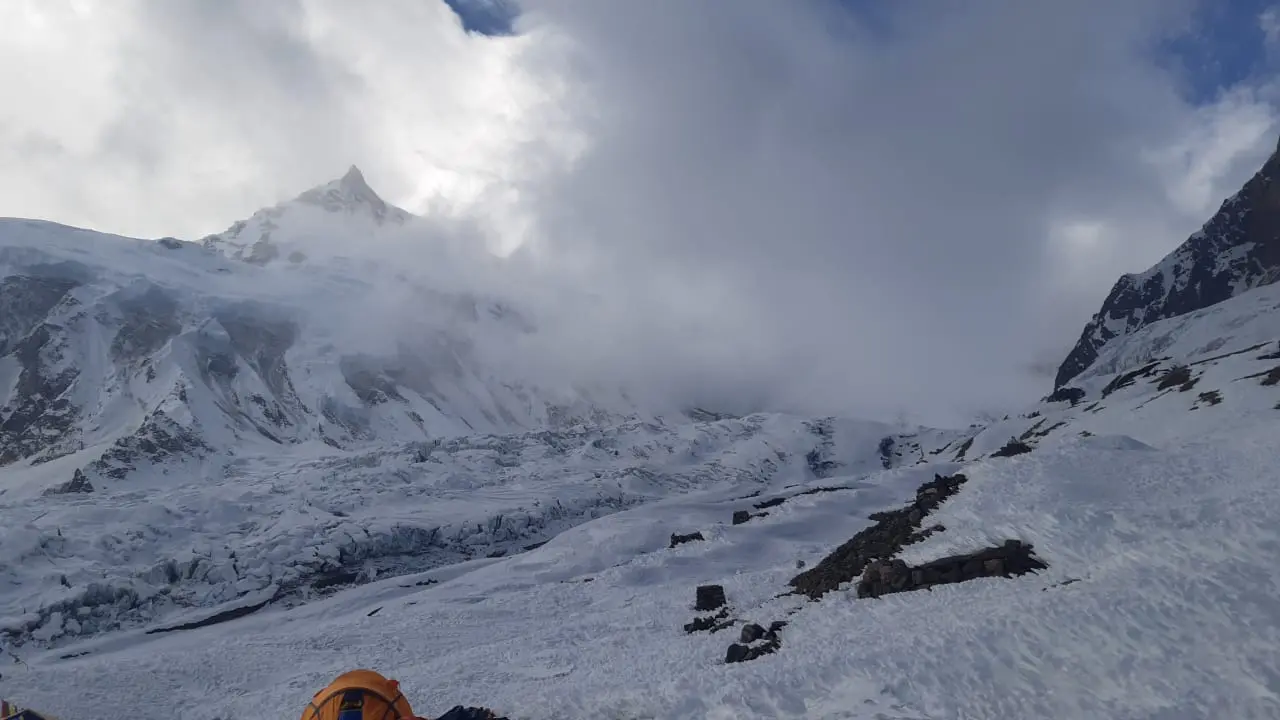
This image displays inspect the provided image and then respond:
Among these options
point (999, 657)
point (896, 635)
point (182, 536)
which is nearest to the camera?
point (999, 657)

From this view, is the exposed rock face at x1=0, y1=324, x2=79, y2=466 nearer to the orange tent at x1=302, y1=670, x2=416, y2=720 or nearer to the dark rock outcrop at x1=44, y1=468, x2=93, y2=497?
the dark rock outcrop at x1=44, y1=468, x2=93, y2=497

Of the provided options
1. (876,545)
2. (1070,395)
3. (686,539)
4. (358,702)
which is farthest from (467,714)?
(1070,395)

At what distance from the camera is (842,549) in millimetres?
35188

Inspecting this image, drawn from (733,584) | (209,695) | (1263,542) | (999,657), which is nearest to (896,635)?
(999,657)

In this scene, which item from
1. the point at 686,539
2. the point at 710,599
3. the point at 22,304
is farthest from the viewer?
the point at 22,304

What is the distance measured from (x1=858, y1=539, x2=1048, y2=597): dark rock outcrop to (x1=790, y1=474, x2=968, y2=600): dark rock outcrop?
305cm

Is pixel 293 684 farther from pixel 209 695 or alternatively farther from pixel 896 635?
pixel 896 635

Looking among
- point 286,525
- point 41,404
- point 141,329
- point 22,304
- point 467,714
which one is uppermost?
point 22,304

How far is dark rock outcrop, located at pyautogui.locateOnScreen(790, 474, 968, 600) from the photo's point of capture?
27.4m

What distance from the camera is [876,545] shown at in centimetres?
2955

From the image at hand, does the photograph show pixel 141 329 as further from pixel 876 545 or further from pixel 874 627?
pixel 874 627

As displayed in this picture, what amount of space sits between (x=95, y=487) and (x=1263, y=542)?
145m

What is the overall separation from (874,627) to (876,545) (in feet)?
34.6

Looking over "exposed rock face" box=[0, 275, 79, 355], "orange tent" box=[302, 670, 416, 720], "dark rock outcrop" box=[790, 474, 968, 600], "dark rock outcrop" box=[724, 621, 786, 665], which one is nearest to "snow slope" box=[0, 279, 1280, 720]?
"dark rock outcrop" box=[724, 621, 786, 665]
